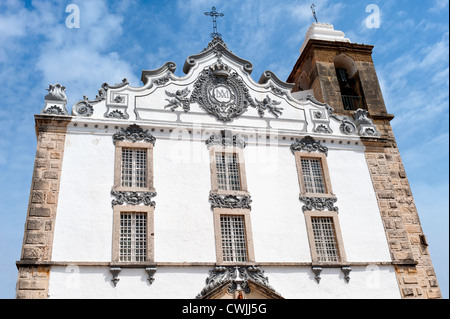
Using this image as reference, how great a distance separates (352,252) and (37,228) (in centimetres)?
956

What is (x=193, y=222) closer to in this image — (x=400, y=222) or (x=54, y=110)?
(x=54, y=110)

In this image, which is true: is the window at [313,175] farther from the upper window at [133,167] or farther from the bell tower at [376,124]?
the upper window at [133,167]

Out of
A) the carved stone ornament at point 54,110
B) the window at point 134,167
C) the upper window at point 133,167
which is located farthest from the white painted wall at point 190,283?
the carved stone ornament at point 54,110

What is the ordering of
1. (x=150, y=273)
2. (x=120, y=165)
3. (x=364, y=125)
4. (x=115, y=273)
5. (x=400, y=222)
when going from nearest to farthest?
1. (x=115, y=273)
2. (x=150, y=273)
3. (x=120, y=165)
4. (x=400, y=222)
5. (x=364, y=125)

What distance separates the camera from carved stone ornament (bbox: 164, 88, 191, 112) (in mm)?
16234

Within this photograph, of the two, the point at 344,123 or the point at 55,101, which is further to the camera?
the point at 344,123

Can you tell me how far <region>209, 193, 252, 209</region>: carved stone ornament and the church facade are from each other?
33 mm

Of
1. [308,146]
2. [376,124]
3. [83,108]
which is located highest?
[376,124]

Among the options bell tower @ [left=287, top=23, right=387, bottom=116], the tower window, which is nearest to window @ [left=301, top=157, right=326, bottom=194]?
bell tower @ [left=287, top=23, right=387, bottom=116]

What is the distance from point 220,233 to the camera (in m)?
14.4

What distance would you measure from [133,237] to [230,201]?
3194 mm

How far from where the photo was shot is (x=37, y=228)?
13219mm

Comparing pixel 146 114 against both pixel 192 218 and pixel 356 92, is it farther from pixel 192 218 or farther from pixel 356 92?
pixel 356 92

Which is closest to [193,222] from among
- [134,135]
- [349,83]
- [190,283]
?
[190,283]
